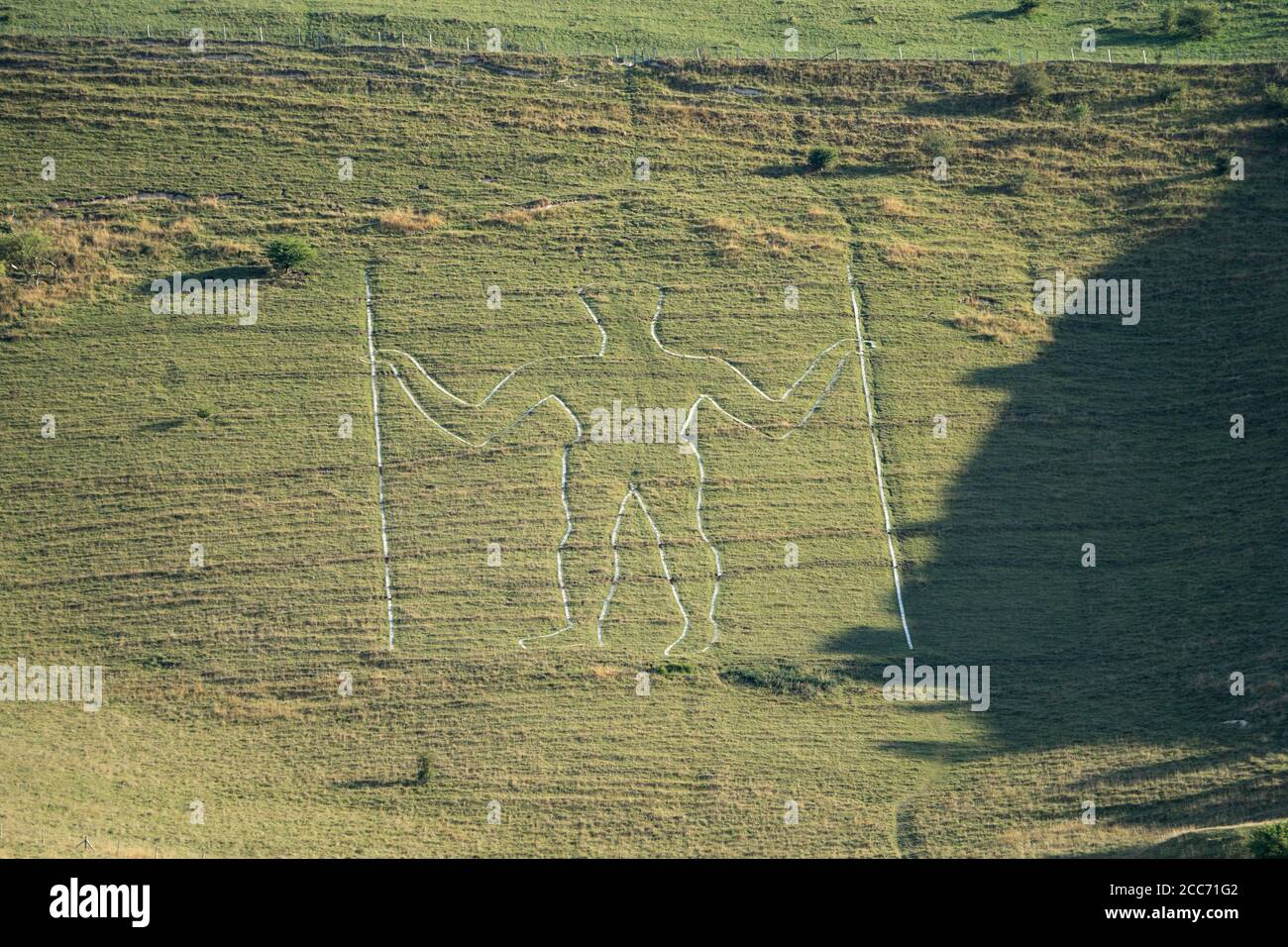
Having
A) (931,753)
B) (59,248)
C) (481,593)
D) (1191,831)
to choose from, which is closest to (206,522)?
(481,593)

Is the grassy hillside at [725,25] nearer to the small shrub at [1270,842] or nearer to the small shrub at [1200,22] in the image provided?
the small shrub at [1200,22]

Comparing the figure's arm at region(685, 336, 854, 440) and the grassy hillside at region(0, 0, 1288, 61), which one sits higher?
the grassy hillside at region(0, 0, 1288, 61)

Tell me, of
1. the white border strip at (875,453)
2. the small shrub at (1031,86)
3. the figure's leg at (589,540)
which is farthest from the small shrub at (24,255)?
the small shrub at (1031,86)

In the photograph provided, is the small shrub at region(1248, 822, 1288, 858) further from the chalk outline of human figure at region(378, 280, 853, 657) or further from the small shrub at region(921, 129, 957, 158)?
the small shrub at region(921, 129, 957, 158)

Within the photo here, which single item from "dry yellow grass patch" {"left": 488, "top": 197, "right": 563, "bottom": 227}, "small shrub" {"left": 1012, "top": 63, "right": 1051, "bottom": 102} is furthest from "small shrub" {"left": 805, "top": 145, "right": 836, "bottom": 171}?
"dry yellow grass patch" {"left": 488, "top": 197, "right": 563, "bottom": 227}

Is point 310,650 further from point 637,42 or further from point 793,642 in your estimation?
point 637,42
